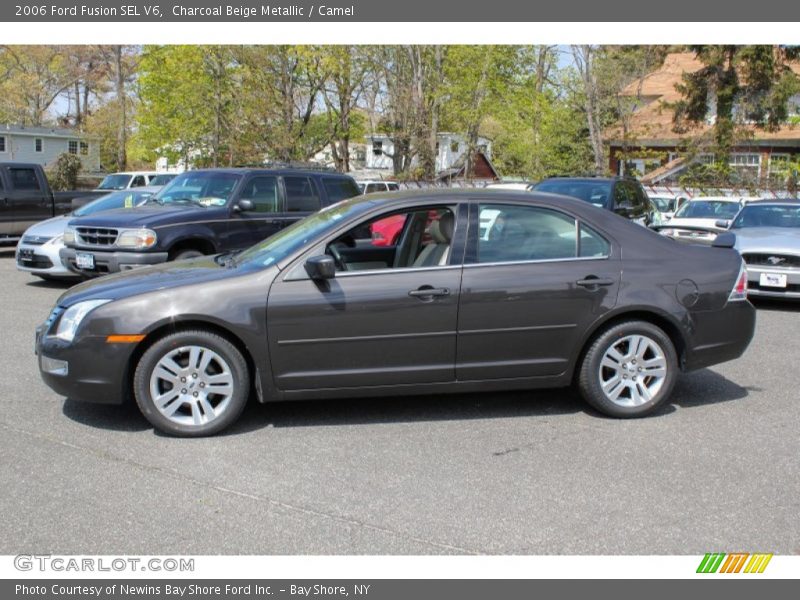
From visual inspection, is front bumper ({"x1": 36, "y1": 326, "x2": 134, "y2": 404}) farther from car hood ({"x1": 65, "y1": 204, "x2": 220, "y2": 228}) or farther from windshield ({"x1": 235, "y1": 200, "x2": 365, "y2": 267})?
car hood ({"x1": 65, "y1": 204, "x2": 220, "y2": 228})

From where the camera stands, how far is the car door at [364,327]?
516 centimetres

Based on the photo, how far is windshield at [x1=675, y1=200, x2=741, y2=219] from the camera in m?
17.9

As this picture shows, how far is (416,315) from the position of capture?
5.27m

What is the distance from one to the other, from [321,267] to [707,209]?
50.1 ft

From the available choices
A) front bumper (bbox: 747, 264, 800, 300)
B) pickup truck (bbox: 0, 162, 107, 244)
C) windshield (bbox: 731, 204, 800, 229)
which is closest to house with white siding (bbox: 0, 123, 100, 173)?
pickup truck (bbox: 0, 162, 107, 244)

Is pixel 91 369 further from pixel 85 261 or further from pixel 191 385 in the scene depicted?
pixel 85 261

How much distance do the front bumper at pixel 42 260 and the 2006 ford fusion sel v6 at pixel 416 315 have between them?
645 centimetres

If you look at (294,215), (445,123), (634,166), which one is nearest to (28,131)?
(445,123)

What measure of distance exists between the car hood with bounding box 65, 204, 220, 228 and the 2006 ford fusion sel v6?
441 cm

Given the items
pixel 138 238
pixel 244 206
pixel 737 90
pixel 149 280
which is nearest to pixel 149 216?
pixel 138 238

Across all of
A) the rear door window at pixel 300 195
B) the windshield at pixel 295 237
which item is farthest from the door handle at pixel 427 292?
the rear door window at pixel 300 195

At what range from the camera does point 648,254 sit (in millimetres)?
5707

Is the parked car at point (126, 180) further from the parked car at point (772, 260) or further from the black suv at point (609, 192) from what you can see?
the parked car at point (772, 260)

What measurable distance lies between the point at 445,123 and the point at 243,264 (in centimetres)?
3227
